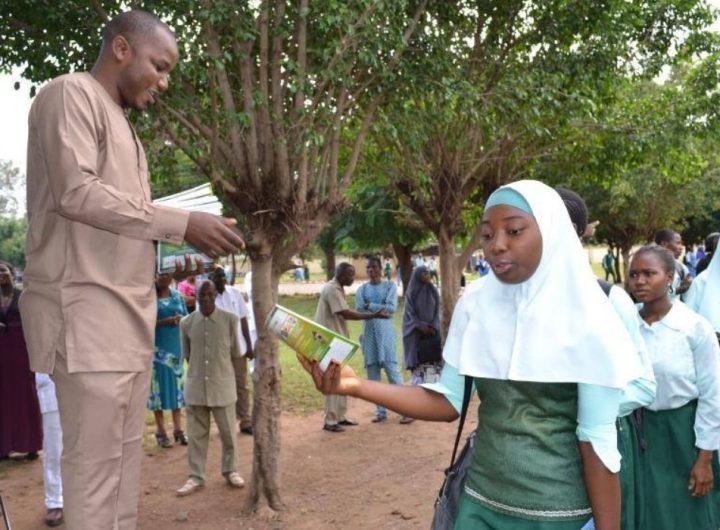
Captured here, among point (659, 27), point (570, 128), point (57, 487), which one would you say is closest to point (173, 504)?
point (57, 487)

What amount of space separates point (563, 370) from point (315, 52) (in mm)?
3847

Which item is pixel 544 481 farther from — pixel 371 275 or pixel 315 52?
pixel 371 275

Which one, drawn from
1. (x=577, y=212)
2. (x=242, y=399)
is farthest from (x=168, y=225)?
(x=242, y=399)

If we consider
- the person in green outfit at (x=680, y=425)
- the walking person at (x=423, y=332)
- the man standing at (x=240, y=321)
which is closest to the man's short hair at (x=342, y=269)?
the walking person at (x=423, y=332)

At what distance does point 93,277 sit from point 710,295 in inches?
168

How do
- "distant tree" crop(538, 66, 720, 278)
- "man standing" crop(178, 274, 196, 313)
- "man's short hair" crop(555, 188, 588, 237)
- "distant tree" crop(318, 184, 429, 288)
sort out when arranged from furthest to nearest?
"distant tree" crop(318, 184, 429, 288) < "man standing" crop(178, 274, 196, 313) < "distant tree" crop(538, 66, 720, 278) < "man's short hair" crop(555, 188, 588, 237)

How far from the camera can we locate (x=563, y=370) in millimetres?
2213

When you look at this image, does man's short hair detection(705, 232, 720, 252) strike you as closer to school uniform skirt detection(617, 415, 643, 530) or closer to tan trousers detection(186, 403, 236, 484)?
school uniform skirt detection(617, 415, 643, 530)

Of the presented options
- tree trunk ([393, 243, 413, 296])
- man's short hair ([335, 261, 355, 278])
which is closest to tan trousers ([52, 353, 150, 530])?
man's short hair ([335, 261, 355, 278])

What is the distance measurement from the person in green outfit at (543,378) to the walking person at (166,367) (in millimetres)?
5896

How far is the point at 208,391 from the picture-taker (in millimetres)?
6375

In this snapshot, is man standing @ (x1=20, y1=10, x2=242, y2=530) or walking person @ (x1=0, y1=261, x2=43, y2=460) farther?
walking person @ (x1=0, y1=261, x2=43, y2=460)

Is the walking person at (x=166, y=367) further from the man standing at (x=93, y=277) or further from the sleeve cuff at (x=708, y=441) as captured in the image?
the man standing at (x=93, y=277)

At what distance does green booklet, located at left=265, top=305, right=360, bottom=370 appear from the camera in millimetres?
2307
